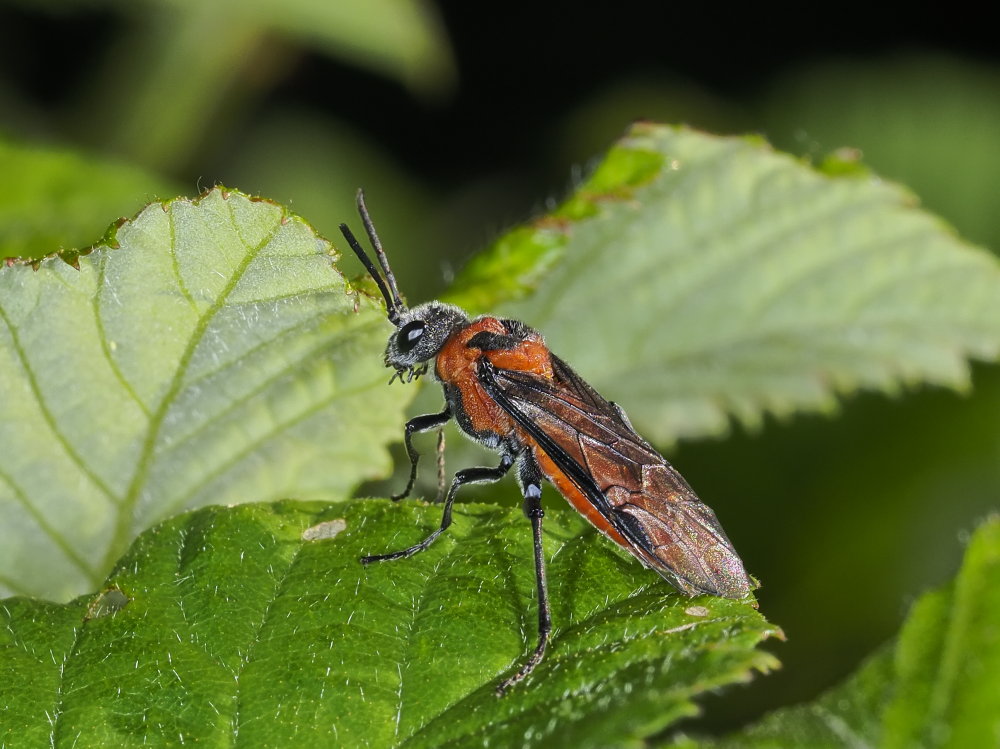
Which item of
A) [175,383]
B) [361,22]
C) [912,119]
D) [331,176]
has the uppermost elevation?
[331,176]

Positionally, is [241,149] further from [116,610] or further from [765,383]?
[116,610]

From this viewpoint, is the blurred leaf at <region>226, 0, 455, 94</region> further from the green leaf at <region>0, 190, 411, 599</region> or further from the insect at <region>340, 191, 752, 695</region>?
the green leaf at <region>0, 190, 411, 599</region>

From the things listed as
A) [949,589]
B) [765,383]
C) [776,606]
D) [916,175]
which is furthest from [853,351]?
[916,175]

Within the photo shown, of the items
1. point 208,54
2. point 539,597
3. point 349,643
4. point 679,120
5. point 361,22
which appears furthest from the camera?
point 679,120

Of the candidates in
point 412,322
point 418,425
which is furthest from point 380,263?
point 418,425

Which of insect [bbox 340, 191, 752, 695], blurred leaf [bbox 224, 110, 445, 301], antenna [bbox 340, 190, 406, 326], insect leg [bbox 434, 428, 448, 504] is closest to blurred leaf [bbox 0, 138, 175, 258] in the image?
antenna [bbox 340, 190, 406, 326]

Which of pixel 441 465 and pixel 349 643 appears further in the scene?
pixel 441 465

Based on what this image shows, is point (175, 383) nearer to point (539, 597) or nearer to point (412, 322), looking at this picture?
point (539, 597)
